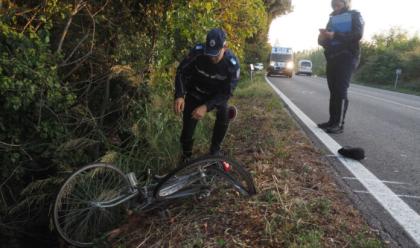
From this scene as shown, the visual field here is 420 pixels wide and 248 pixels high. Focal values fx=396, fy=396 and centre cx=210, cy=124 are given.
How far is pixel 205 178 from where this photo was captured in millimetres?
3271

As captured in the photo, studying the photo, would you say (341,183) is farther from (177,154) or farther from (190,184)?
(177,154)

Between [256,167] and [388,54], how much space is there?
3883 centimetres

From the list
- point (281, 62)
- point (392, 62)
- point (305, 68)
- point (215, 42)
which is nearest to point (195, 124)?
point (215, 42)

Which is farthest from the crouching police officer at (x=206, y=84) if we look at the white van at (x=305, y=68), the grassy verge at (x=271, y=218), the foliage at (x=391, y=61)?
the white van at (x=305, y=68)

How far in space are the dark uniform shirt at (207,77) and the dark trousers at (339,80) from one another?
2747 mm

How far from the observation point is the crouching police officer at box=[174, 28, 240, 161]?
3.76 m

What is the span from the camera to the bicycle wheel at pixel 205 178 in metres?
3.16

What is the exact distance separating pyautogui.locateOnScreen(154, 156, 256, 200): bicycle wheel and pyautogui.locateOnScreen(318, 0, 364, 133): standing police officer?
332 centimetres

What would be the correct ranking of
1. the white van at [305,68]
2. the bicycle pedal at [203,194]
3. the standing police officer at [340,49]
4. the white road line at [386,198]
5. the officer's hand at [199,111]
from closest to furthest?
the white road line at [386,198]
the bicycle pedal at [203,194]
the officer's hand at [199,111]
the standing police officer at [340,49]
the white van at [305,68]

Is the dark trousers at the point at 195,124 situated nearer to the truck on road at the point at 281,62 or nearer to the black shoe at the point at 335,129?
the black shoe at the point at 335,129

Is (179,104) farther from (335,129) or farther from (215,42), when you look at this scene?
(335,129)

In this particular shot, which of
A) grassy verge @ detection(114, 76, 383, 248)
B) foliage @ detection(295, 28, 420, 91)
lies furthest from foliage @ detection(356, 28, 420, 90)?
grassy verge @ detection(114, 76, 383, 248)

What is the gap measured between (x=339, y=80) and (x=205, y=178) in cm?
357

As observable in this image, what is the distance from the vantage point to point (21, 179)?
14.7 ft
